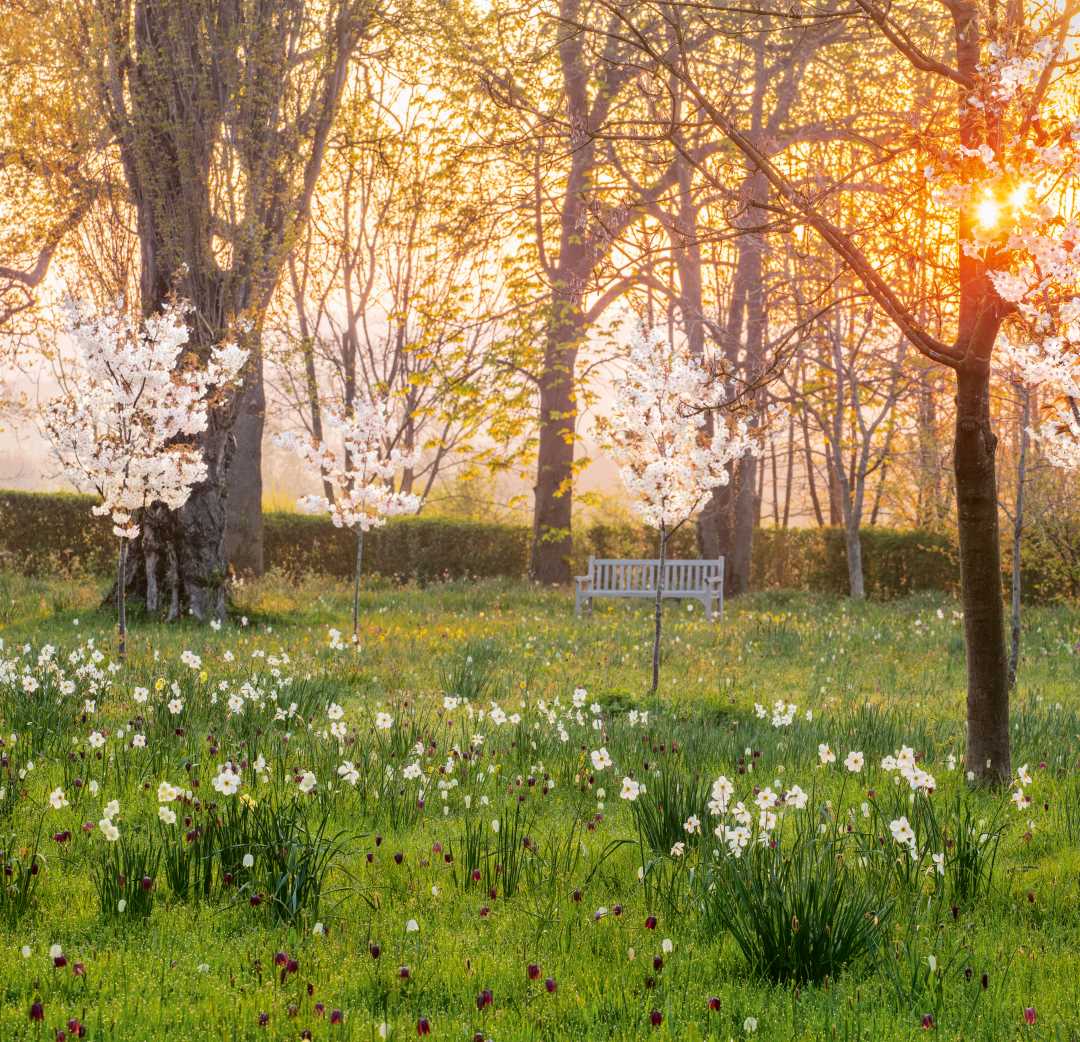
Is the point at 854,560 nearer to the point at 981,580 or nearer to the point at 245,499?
the point at 245,499

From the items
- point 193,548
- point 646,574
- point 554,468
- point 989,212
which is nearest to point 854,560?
point 646,574

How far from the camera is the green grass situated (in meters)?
3.06

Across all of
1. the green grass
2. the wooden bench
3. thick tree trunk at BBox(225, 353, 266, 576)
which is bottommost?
the green grass

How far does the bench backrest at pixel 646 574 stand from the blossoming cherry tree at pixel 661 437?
6.00 m

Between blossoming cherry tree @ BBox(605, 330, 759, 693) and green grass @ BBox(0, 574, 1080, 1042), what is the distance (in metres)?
1.99

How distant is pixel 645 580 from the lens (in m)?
15.7

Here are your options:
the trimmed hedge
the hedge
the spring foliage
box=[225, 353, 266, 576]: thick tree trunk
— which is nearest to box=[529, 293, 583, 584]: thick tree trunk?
the hedge

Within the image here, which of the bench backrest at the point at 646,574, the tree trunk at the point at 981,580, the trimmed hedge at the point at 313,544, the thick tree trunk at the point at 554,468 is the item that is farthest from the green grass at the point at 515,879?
the trimmed hedge at the point at 313,544

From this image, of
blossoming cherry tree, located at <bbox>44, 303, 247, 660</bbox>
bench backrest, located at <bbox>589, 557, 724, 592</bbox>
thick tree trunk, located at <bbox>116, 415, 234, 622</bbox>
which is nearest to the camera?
blossoming cherry tree, located at <bbox>44, 303, 247, 660</bbox>

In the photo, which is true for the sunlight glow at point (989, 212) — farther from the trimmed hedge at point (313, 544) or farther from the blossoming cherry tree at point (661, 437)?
the trimmed hedge at point (313, 544)

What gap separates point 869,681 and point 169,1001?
767 centimetres

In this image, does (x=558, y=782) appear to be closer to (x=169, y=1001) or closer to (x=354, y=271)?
(x=169, y=1001)

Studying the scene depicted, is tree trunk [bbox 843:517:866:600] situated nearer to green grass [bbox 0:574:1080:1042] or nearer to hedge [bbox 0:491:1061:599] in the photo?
hedge [bbox 0:491:1061:599]

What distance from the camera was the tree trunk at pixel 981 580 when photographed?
5.50 meters
